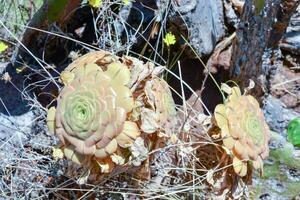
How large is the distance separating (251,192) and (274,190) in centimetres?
8

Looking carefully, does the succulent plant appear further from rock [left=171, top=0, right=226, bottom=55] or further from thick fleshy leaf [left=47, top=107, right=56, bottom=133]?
rock [left=171, top=0, right=226, bottom=55]

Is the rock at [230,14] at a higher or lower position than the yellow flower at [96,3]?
lower

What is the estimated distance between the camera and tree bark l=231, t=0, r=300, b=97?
1.61 metres

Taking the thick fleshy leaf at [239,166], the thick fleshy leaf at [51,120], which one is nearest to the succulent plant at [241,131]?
the thick fleshy leaf at [239,166]

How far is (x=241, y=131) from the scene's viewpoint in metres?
1.25

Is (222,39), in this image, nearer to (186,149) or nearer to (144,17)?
(144,17)

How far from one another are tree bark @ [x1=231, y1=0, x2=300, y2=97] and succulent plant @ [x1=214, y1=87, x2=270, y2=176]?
1.24 feet

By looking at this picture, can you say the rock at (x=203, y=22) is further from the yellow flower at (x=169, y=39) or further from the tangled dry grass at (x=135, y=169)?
the tangled dry grass at (x=135, y=169)

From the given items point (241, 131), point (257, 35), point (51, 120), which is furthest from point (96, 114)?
point (257, 35)

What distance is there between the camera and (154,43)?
6.18ft

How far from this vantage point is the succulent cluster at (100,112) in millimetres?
1182

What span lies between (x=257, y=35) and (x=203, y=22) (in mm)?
174

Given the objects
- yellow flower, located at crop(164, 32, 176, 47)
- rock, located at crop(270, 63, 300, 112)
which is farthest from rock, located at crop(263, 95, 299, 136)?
yellow flower, located at crop(164, 32, 176, 47)

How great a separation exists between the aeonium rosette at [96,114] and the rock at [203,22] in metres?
0.53
